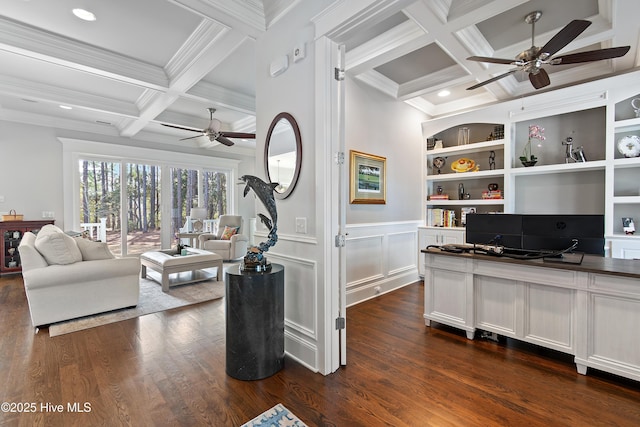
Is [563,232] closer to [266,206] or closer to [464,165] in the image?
[464,165]

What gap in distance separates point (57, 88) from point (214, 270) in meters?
3.67

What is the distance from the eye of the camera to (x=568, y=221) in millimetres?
3182

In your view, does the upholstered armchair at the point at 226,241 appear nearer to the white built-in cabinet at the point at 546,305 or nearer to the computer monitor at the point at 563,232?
the white built-in cabinet at the point at 546,305

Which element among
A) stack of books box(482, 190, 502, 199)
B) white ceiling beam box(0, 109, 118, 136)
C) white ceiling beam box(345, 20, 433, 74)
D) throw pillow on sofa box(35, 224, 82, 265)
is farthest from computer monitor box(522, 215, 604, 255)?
white ceiling beam box(0, 109, 118, 136)

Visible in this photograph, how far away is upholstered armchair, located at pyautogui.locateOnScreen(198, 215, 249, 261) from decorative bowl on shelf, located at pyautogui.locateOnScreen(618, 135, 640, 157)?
20.7 feet

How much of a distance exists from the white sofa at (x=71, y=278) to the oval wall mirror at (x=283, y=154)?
2201mm

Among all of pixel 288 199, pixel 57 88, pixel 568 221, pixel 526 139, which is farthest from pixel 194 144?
pixel 568 221

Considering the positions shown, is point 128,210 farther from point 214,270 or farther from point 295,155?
point 295,155

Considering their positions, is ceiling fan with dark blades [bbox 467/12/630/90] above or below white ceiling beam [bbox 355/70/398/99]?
below

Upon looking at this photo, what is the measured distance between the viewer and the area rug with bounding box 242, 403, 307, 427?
5.30ft

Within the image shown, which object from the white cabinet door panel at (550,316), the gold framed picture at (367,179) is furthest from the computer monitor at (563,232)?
the gold framed picture at (367,179)

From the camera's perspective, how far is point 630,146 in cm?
Answer: 338

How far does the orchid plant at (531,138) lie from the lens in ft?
13.2

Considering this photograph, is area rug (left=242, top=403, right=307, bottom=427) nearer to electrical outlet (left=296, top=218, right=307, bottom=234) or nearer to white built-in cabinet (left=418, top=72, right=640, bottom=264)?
electrical outlet (left=296, top=218, right=307, bottom=234)
